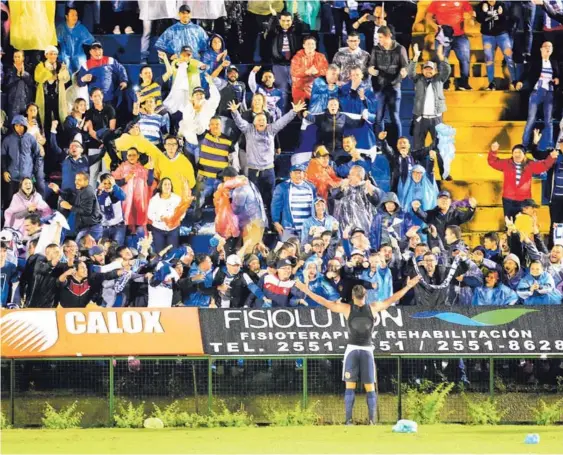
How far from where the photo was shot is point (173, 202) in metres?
20.3

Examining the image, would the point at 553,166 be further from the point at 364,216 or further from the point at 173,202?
the point at 173,202

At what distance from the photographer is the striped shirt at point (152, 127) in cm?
2083

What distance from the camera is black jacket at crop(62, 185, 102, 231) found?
20.1 m

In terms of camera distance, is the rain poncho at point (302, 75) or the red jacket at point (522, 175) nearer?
the red jacket at point (522, 175)

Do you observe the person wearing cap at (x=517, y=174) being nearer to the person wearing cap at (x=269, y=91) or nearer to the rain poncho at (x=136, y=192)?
the person wearing cap at (x=269, y=91)

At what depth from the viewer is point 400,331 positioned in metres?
16.9

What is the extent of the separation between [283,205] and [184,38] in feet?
11.0

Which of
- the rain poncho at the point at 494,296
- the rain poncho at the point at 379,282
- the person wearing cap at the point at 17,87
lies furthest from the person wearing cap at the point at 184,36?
the rain poncho at the point at 494,296

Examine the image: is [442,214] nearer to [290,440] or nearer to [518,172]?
[518,172]

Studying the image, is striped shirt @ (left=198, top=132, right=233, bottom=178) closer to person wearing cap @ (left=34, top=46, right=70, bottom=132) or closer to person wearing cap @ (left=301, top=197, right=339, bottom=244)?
person wearing cap @ (left=301, top=197, right=339, bottom=244)

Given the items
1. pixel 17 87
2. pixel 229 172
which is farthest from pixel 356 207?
pixel 17 87

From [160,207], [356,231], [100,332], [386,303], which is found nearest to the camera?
[386,303]

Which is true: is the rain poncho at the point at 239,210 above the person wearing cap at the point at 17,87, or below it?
below

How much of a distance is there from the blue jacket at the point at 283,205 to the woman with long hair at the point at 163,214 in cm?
148
